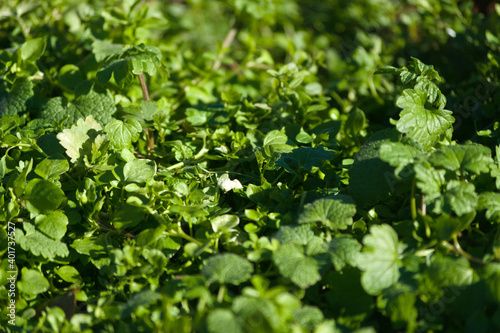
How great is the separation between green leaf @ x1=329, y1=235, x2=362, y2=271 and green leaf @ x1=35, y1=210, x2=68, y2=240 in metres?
0.93

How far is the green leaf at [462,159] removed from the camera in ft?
4.81

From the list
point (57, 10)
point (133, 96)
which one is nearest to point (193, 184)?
point (133, 96)

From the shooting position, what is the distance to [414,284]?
131 cm

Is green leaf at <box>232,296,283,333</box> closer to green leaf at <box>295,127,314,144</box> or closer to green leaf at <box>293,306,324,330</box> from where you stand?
green leaf at <box>293,306,324,330</box>

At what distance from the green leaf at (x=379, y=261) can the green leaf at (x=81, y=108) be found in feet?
4.26

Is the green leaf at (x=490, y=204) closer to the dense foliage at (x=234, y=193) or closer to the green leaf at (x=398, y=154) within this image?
the dense foliage at (x=234, y=193)

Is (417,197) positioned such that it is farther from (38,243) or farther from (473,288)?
(38,243)

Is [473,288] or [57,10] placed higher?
[57,10]

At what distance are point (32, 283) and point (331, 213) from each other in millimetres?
1047

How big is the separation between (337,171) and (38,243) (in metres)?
1.24

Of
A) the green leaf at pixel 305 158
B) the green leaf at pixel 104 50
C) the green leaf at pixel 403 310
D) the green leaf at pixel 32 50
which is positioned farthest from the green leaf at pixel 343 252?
the green leaf at pixel 32 50

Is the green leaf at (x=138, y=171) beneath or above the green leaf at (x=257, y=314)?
→ beneath

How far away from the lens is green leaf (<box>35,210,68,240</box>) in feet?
5.17

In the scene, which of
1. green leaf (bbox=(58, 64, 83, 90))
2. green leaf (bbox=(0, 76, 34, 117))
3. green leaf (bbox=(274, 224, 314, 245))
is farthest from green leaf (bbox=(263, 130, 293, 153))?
green leaf (bbox=(0, 76, 34, 117))
